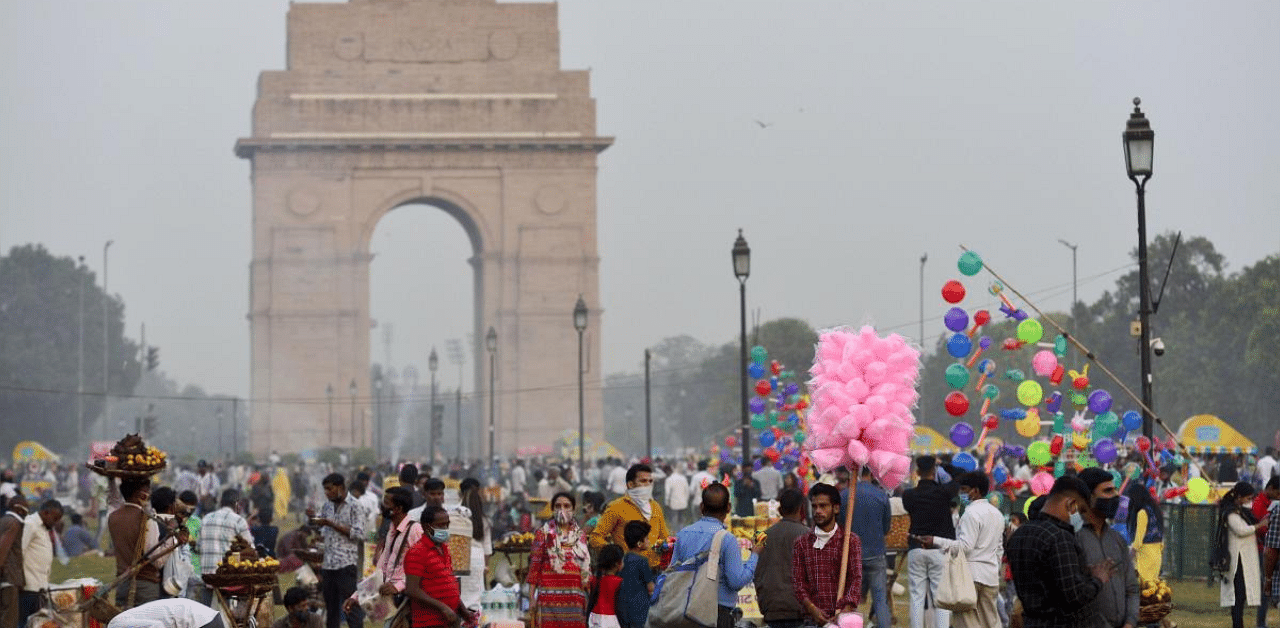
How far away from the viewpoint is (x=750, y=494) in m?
24.2

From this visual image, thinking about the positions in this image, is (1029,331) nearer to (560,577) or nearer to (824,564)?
(560,577)

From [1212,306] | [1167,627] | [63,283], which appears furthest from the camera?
[63,283]

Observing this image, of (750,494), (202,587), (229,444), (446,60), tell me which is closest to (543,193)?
(446,60)

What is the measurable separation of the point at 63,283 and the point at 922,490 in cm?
7874

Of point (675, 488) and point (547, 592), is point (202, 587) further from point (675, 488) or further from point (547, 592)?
point (675, 488)

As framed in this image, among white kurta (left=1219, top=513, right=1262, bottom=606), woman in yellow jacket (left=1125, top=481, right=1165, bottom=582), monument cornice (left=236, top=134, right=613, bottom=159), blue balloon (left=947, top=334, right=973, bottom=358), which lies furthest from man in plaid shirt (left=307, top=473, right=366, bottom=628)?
monument cornice (left=236, top=134, right=613, bottom=159)

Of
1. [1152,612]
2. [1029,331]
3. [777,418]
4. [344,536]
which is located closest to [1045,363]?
[1029,331]

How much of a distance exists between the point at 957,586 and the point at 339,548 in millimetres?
4193

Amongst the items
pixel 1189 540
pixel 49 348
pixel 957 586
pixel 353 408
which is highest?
pixel 49 348

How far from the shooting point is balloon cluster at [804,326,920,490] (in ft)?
32.9

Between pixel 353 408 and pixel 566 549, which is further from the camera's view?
pixel 353 408

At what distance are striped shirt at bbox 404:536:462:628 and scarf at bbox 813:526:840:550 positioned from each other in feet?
6.00

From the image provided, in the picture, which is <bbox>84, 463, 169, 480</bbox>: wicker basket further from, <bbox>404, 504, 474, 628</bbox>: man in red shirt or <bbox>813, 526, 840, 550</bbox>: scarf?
<bbox>813, 526, 840, 550</bbox>: scarf

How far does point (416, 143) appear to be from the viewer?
59.7m
